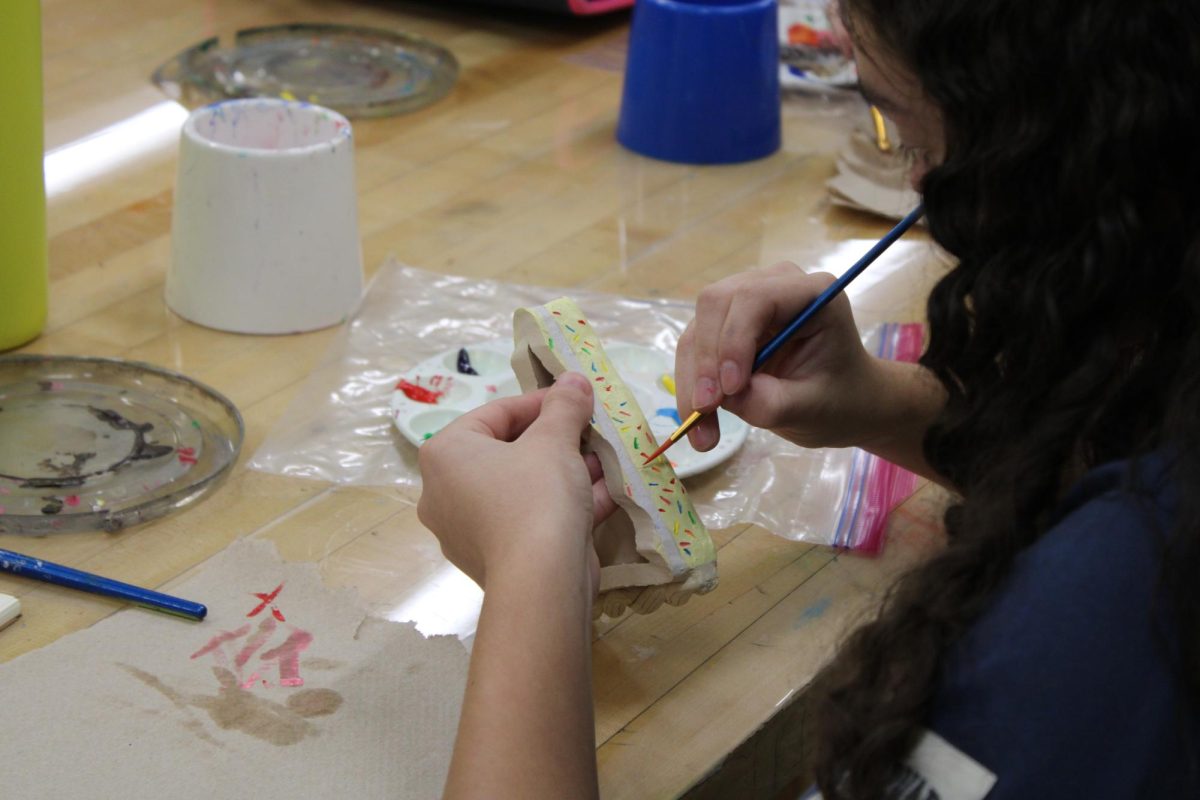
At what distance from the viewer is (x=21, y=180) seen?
41.0 inches

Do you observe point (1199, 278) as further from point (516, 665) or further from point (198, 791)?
point (198, 791)

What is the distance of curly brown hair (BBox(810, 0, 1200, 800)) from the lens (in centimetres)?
54

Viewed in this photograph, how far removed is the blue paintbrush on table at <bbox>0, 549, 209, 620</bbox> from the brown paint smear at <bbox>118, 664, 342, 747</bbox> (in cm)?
5

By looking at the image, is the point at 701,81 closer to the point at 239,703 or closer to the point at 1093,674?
the point at 239,703

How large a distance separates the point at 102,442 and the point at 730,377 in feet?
1.48

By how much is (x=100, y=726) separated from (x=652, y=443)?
1.13 ft

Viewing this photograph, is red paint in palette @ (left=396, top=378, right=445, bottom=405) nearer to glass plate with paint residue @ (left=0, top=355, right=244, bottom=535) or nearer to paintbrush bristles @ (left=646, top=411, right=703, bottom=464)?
glass plate with paint residue @ (left=0, top=355, right=244, bottom=535)

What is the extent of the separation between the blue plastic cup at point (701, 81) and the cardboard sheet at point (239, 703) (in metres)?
0.84

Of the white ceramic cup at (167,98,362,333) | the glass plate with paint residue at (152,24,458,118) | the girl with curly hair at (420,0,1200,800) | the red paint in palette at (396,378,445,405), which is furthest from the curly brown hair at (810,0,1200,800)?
the glass plate with paint residue at (152,24,458,118)

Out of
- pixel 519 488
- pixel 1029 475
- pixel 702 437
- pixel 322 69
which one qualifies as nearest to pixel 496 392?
pixel 702 437

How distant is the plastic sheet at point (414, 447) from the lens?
3.16 ft

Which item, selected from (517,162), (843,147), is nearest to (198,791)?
(517,162)

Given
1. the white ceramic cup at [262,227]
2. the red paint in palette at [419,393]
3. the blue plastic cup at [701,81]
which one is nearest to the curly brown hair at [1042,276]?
the red paint in palette at [419,393]

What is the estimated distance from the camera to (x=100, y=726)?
0.71 meters
